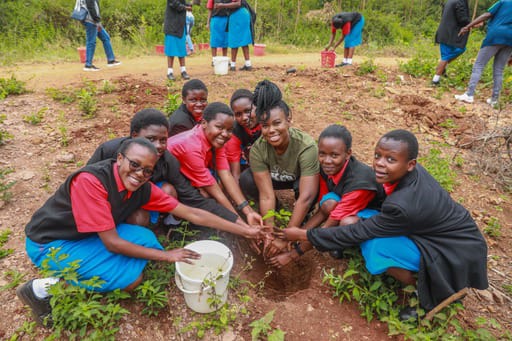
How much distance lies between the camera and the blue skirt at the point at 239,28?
6180 millimetres

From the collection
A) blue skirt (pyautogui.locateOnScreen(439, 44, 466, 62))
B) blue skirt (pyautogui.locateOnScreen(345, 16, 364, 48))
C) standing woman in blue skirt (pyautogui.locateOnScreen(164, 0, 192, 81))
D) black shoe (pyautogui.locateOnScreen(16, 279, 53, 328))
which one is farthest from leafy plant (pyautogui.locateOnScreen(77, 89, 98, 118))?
blue skirt (pyautogui.locateOnScreen(439, 44, 466, 62))

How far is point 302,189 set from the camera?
2625 millimetres

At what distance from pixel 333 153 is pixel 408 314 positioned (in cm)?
108

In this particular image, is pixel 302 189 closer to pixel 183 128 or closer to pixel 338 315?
pixel 338 315

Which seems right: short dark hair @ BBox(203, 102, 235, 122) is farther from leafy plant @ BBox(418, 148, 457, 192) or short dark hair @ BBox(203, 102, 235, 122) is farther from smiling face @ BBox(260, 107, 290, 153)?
leafy plant @ BBox(418, 148, 457, 192)

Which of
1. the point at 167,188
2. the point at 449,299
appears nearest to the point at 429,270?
the point at 449,299

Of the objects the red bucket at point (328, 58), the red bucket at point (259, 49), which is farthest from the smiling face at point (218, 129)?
the red bucket at point (259, 49)

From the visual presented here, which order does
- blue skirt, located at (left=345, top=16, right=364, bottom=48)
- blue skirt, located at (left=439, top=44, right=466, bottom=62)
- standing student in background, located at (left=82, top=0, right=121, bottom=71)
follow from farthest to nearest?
1. blue skirt, located at (left=345, top=16, right=364, bottom=48)
2. standing student in background, located at (left=82, top=0, right=121, bottom=71)
3. blue skirt, located at (left=439, top=44, right=466, bottom=62)

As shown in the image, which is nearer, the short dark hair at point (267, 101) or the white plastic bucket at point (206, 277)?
the white plastic bucket at point (206, 277)

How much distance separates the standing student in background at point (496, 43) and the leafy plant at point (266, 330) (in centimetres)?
496

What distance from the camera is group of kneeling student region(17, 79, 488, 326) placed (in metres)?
1.91

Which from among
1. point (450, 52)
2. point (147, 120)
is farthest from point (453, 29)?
point (147, 120)

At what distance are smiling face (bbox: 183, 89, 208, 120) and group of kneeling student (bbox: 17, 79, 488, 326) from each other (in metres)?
0.61

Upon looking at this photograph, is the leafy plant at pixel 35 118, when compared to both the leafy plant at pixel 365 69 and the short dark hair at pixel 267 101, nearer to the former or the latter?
the short dark hair at pixel 267 101
